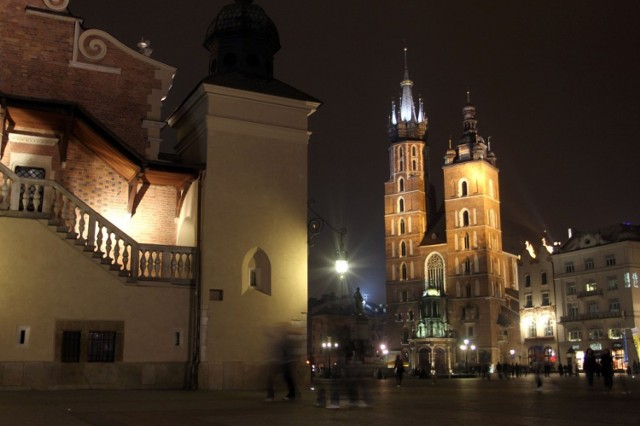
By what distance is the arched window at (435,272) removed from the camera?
108125 millimetres

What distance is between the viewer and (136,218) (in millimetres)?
22516

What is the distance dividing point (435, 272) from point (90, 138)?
302ft

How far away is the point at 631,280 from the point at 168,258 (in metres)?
61.9

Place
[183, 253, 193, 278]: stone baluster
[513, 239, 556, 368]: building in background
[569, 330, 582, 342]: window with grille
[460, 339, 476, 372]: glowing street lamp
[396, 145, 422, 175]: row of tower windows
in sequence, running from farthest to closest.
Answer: [396, 145, 422, 175]: row of tower windows
[460, 339, 476, 372]: glowing street lamp
[513, 239, 556, 368]: building in background
[569, 330, 582, 342]: window with grille
[183, 253, 193, 278]: stone baluster

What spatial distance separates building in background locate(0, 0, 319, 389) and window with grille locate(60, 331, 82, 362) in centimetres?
5

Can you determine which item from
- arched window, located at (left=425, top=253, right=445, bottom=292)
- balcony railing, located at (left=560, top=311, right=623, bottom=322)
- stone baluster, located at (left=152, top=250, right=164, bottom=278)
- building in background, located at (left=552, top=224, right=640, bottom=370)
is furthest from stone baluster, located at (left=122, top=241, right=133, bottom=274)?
arched window, located at (left=425, top=253, right=445, bottom=292)

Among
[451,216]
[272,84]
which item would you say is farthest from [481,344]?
[272,84]

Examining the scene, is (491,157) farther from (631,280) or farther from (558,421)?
(558,421)

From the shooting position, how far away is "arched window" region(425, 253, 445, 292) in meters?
108

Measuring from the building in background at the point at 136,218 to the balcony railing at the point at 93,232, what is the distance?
38mm

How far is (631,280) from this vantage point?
7212 centimetres

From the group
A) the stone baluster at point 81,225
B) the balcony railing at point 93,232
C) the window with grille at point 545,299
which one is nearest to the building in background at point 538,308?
the window with grille at point 545,299

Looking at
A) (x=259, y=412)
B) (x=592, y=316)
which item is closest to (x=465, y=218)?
(x=592, y=316)

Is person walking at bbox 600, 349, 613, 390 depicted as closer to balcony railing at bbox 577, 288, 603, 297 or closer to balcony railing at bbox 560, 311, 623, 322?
balcony railing at bbox 560, 311, 623, 322
